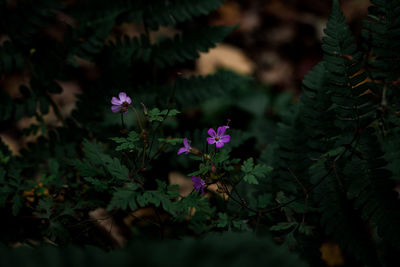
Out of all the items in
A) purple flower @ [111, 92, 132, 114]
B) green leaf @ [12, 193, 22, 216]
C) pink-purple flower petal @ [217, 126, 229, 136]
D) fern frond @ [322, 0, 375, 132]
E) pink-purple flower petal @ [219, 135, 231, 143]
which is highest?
fern frond @ [322, 0, 375, 132]

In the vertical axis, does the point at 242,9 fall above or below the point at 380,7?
above

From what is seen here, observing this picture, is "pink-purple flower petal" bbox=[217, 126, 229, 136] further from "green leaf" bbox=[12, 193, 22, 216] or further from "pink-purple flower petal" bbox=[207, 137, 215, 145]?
"green leaf" bbox=[12, 193, 22, 216]

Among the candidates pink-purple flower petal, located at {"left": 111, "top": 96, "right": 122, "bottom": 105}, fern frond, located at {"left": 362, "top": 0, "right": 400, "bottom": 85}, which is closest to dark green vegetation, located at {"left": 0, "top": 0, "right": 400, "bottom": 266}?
fern frond, located at {"left": 362, "top": 0, "right": 400, "bottom": 85}

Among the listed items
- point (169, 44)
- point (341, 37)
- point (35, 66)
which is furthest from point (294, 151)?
point (35, 66)

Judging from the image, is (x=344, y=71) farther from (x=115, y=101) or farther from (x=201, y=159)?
(x=115, y=101)

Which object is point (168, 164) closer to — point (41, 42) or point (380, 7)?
point (41, 42)

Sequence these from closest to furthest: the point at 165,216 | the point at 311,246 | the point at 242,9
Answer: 1. the point at 311,246
2. the point at 165,216
3. the point at 242,9

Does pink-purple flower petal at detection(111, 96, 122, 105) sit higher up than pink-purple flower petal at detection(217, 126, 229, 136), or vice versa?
pink-purple flower petal at detection(111, 96, 122, 105)

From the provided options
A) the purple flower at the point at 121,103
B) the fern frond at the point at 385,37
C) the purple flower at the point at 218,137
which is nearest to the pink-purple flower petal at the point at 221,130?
the purple flower at the point at 218,137

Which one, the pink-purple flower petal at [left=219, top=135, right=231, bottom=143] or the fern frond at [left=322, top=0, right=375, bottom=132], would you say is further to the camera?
the fern frond at [left=322, top=0, right=375, bottom=132]

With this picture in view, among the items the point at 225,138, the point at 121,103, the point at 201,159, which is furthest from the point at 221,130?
the point at 121,103
